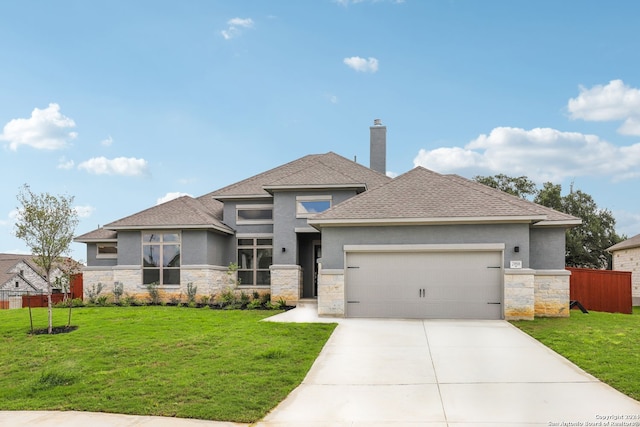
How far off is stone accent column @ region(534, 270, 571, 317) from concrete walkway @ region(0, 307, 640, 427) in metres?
5.50

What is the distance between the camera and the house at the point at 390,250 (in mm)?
16500

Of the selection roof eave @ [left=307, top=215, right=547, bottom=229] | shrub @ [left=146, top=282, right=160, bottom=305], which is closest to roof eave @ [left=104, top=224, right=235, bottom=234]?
shrub @ [left=146, top=282, right=160, bottom=305]

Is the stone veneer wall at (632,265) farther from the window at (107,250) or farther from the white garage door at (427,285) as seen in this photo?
the window at (107,250)

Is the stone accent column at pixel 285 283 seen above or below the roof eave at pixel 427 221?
below

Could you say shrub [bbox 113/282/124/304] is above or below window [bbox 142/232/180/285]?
below

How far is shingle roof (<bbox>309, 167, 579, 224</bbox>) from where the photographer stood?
16.5 m

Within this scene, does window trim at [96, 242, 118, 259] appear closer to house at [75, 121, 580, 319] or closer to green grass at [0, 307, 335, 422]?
house at [75, 121, 580, 319]

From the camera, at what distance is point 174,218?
2288 cm

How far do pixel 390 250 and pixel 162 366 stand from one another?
27.7ft

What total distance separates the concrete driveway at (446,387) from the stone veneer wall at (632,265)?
23252 mm

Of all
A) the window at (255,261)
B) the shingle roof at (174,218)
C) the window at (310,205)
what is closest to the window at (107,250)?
the shingle roof at (174,218)

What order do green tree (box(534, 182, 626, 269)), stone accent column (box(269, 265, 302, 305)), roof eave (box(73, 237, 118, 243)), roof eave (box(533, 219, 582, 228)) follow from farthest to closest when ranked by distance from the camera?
green tree (box(534, 182, 626, 269))
roof eave (box(73, 237, 118, 243))
stone accent column (box(269, 265, 302, 305))
roof eave (box(533, 219, 582, 228))

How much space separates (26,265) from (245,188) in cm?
3655

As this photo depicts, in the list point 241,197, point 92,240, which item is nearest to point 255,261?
point 241,197
